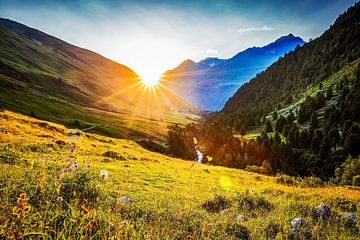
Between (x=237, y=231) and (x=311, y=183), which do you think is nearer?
(x=237, y=231)

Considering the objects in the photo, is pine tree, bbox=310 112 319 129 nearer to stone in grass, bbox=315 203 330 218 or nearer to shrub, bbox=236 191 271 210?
shrub, bbox=236 191 271 210

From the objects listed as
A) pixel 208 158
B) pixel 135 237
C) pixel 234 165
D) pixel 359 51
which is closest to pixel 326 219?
pixel 135 237

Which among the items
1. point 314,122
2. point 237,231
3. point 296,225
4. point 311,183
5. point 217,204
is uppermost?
point 314,122

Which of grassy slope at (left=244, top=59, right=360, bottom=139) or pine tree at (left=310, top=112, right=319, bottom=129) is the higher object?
grassy slope at (left=244, top=59, right=360, bottom=139)

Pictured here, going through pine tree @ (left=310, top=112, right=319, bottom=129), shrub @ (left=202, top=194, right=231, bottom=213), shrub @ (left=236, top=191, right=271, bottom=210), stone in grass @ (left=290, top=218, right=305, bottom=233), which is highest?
pine tree @ (left=310, top=112, right=319, bottom=129)

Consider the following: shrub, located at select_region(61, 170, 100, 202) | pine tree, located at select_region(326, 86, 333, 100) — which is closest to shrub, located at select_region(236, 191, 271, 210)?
shrub, located at select_region(61, 170, 100, 202)

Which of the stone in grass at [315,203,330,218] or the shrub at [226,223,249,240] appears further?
the stone in grass at [315,203,330,218]

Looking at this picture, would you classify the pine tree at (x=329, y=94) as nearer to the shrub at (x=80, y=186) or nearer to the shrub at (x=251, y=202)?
the shrub at (x=251, y=202)

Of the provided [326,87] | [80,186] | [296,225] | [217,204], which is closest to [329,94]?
[326,87]

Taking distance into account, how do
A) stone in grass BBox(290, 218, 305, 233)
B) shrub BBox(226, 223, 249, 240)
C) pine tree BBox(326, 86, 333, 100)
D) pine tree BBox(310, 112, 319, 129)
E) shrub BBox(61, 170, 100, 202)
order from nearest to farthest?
shrub BBox(226, 223, 249, 240)
stone in grass BBox(290, 218, 305, 233)
shrub BBox(61, 170, 100, 202)
pine tree BBox(310, 112, 319, 129)
pine tree BBox(326, 86, 333, 100)

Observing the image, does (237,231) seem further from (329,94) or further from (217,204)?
(329,94)

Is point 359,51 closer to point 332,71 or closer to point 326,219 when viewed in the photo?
point 332,71

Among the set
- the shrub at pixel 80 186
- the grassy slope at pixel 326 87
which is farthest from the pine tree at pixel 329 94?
the shrub at pixel 80 186

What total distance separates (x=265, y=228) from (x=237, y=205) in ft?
12.6
